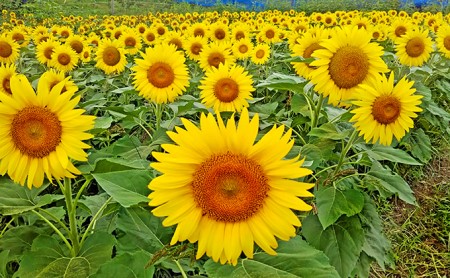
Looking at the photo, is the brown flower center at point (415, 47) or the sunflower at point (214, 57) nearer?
the sunflower at point (214, 57)

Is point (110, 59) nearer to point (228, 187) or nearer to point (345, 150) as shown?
point (345, 150)

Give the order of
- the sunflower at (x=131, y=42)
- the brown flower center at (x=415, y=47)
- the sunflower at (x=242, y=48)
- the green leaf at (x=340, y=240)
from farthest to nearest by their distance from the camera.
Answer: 1. the sunflower at (x=131, y=42)
2. the sunflower at (x=242, y=48)
3. the brown flower center at (x=415, y=47)
4. the green leaf at (x=340, y=240)

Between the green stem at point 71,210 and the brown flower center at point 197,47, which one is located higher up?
the brown flower center at point 197,47

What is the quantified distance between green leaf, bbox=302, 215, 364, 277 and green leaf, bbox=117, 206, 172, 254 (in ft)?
2.06

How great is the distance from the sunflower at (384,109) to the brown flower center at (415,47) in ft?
7.76

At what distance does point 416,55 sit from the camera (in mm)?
4621

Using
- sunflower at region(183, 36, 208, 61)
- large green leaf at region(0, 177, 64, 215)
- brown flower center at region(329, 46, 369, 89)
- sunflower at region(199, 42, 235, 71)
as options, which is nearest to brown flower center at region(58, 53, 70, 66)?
sunflower at region(183, 36, 208, 61)

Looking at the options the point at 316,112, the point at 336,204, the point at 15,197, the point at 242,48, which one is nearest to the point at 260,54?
the point at 242,48

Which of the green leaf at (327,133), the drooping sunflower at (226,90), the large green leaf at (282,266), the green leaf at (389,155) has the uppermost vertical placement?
the drooping sunflower at (226,90)

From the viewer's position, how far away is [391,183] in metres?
2.40

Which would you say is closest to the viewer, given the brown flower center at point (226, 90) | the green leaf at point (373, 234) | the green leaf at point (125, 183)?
the green leaf at point (125, 183)

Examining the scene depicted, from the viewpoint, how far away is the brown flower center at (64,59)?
4973 mm

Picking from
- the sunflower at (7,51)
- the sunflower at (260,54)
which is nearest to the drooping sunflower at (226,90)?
the sunflower at (260,54)

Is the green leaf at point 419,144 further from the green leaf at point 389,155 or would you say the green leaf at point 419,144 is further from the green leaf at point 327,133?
the green leaf at point 327,133
